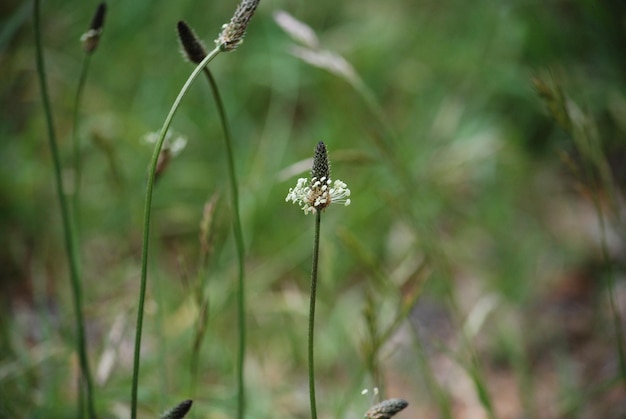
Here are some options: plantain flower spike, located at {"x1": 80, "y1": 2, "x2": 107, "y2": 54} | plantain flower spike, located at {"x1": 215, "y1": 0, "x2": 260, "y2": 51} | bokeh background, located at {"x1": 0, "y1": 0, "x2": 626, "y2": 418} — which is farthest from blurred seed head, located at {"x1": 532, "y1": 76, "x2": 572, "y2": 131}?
plantain flower spike, located at {"x1": 80, "y1": 2, "x2": 107, "y2": 54}

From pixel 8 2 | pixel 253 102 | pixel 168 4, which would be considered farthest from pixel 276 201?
pixel 8 2

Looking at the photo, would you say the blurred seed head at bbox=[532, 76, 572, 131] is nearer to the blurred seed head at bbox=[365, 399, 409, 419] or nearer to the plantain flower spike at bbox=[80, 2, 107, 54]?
the blurred seed head at bbox=[365, 399, 409, 419]

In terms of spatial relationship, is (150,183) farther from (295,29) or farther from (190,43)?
(295,29)

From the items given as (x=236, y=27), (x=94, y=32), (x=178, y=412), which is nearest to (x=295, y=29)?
(x=94, y=32)

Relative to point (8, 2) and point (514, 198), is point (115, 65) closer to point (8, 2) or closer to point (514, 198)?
point (8, 2)

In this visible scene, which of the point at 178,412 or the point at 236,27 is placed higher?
the point at 236,27

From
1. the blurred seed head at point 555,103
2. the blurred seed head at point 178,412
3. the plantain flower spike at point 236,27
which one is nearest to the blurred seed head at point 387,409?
the blurred seed head at point 178,412

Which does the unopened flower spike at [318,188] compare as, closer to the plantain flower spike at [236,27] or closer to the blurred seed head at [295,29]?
the plantain flower spike at [236,27]
